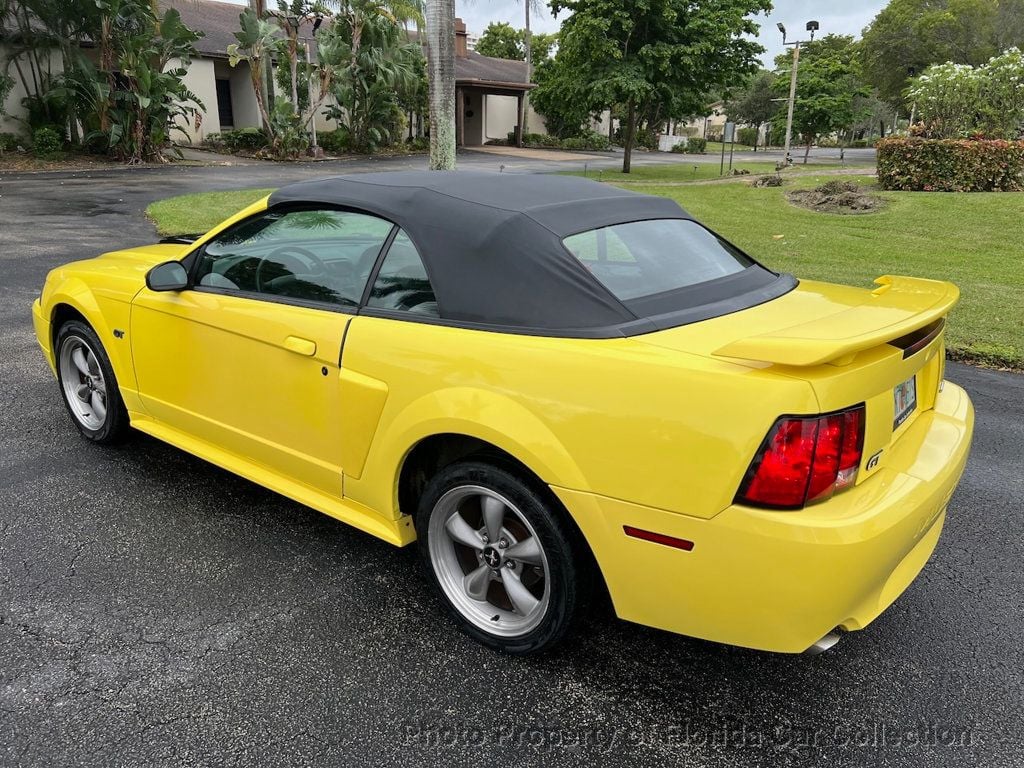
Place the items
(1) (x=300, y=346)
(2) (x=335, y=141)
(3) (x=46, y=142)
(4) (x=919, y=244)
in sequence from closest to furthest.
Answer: (1) (x=300, y=346) < (4) (x=919, y=244) < (3) (x=46, y=142) < (2) (x=335, y=141)

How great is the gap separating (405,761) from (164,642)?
103 cm

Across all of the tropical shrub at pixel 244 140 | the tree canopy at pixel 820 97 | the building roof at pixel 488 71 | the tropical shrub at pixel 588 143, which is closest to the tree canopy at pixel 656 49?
the tropical shrub at pixel 244 140

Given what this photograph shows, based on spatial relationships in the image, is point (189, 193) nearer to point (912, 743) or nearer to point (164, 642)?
point (164, 642)

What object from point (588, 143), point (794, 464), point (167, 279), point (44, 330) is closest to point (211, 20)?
point (588, 143)

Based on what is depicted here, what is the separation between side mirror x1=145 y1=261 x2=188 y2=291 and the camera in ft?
10.9

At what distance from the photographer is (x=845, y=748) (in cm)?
219

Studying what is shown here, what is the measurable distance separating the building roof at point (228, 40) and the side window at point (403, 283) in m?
30.2

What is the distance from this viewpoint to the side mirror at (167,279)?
332cm

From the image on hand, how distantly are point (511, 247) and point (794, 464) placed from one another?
1.16 meters

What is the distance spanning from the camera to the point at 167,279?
333 centimetres

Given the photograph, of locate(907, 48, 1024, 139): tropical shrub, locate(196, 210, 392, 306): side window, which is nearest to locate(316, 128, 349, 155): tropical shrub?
locate(907, 48, 1024, 139): tropical shrub

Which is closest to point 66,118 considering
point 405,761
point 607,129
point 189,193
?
point 189,193

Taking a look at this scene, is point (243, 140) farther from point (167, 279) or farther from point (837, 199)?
point (167, 279)

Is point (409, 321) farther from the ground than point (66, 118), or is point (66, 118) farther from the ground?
point (66, 118)
